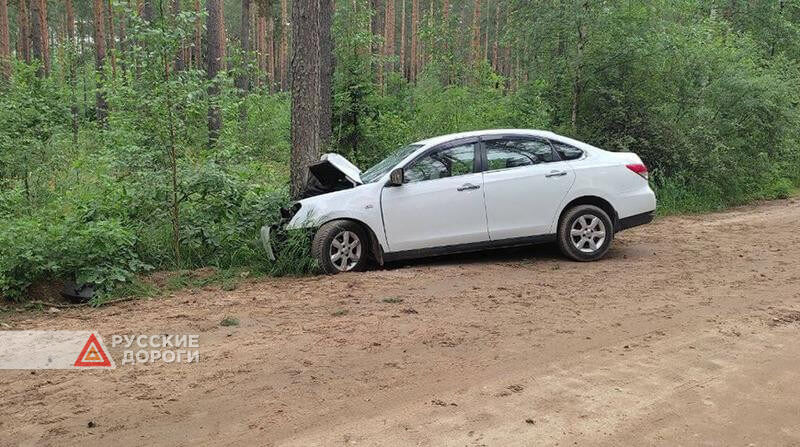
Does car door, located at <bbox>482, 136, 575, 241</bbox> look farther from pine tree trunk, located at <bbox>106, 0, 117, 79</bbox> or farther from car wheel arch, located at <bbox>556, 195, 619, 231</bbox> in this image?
pine tree trunk, located at <bbox>106, 0, 117, 79</bbox>

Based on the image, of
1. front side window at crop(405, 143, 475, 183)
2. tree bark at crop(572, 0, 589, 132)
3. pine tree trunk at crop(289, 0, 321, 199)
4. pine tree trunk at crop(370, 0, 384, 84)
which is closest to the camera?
front side window at crop(405, 143, 475, 183)

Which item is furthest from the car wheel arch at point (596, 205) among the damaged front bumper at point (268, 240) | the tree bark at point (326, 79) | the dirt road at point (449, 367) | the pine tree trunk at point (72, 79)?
the pine tree trunk at point (72, 79)

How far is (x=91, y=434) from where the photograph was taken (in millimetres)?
3525

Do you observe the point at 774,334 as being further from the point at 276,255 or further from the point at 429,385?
the point at 276,255

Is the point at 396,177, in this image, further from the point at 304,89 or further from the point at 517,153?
the point at 304,89

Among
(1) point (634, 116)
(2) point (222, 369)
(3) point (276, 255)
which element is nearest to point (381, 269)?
(3) point (276, 255)

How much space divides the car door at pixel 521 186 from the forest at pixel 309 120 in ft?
8.41

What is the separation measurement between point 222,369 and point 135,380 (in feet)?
1.95

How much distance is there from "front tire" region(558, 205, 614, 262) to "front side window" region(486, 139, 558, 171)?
826mm

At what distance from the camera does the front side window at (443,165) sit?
25.9 ft

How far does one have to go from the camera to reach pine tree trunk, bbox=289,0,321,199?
8.80 meters

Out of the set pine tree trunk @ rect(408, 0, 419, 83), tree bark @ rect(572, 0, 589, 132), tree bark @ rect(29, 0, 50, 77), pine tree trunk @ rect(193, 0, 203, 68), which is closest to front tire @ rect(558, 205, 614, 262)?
pine tree trunk @ rect(193, 0, 203, 68)

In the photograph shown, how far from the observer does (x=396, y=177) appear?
7641 millimetres

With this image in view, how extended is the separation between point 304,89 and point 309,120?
1.49ft
